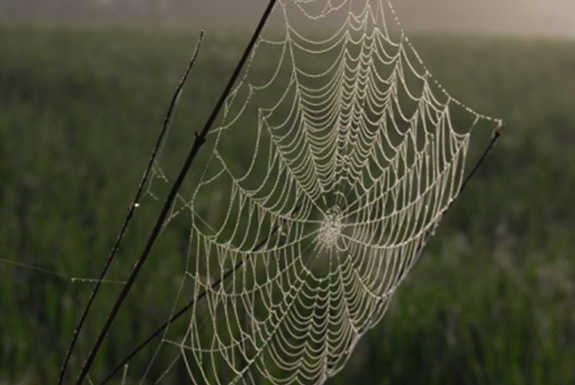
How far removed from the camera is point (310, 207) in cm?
224

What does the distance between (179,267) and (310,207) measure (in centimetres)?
239

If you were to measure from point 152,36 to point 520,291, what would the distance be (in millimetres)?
17605

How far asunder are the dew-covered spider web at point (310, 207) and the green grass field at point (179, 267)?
0.24 meters

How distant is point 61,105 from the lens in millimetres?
11039

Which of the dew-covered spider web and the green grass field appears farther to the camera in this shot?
the green grass field

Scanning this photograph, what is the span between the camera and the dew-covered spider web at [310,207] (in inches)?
54.5

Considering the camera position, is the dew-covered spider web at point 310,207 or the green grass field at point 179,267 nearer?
the dew-covered spider web at point 310,207

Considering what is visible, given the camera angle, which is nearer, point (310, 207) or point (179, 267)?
point (310, 207)

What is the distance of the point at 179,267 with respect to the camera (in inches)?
179

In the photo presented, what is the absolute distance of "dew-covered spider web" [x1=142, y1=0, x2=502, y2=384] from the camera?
54.5 inches

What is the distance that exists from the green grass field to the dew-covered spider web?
0.79 ft

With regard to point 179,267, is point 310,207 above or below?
above

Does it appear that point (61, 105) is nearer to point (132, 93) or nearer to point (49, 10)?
point (132, 93)

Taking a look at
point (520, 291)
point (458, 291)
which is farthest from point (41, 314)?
point (520, 291)
